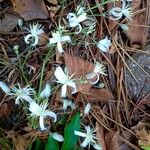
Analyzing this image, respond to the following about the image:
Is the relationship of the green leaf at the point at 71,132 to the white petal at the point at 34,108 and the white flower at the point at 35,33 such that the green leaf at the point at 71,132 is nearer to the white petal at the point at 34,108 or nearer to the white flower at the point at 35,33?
the white petal at the point at 34,108

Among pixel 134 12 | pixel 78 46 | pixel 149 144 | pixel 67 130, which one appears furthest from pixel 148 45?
pixel 67 130

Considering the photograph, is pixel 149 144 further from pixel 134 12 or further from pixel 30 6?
pixel 30 6

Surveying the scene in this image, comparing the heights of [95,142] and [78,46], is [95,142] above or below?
below

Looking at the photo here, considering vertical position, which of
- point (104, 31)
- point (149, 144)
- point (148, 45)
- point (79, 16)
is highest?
point (79, 16)

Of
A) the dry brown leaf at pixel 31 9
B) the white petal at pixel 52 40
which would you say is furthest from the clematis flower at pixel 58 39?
the dry brown leaf at pixel 31 9

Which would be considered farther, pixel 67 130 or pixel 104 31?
pixel 104 31

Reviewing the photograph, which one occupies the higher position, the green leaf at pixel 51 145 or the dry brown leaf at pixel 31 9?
the dry brown leaf at pixel 31 9
